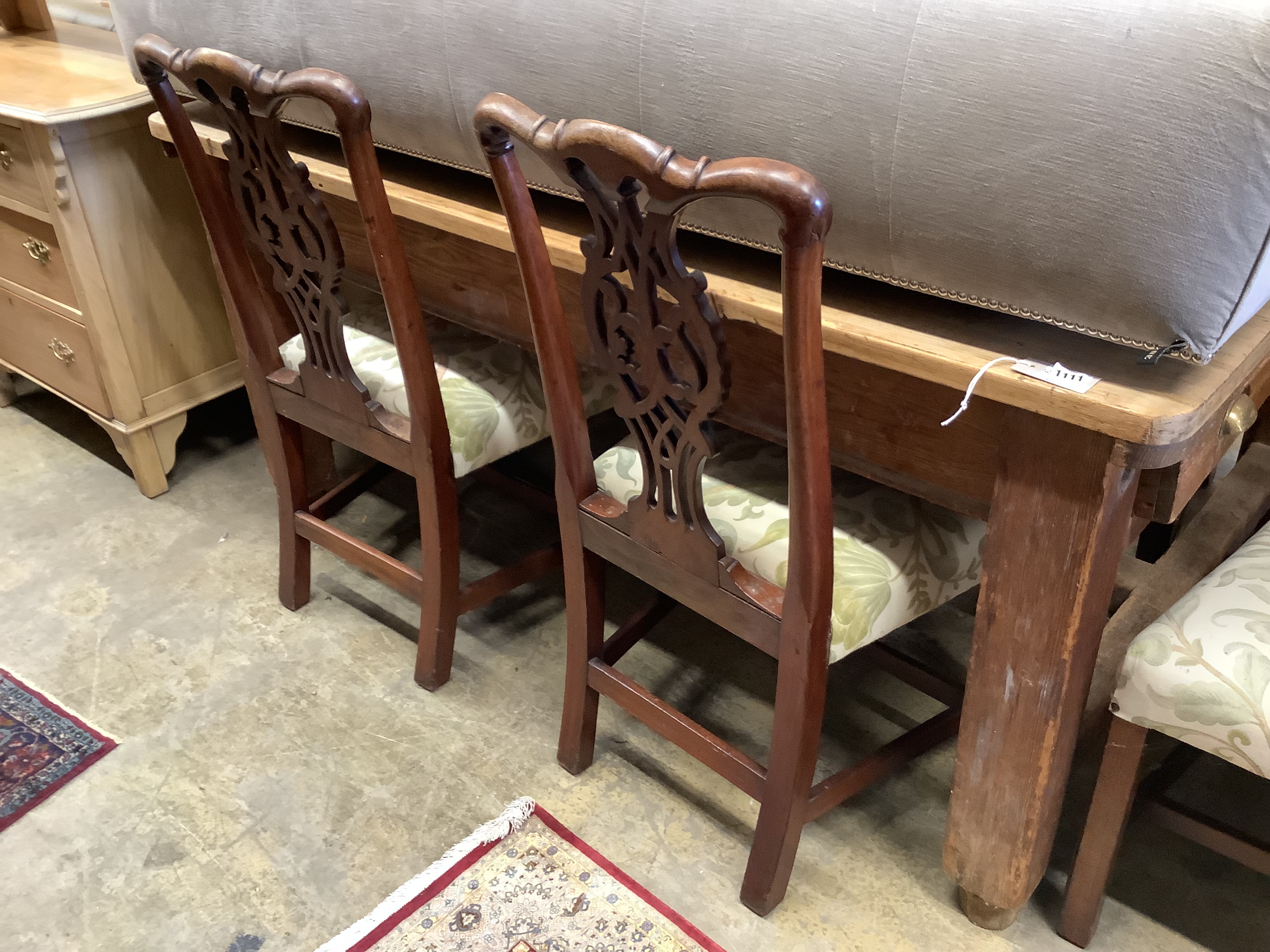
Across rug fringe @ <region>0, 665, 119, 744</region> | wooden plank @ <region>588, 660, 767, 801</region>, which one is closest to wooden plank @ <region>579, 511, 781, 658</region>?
wooden plank @ <region>588, 660, 767, 801</region>

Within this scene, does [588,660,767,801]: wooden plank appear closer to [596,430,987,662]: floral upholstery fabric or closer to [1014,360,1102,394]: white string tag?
[596,430,987,662]: floral upholstery fabric

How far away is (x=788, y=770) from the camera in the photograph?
3.64 ft

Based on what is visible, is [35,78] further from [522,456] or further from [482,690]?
[482,690]

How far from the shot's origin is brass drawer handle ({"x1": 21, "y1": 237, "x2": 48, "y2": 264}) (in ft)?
6.09

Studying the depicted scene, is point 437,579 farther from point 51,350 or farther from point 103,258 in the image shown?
point 51,350

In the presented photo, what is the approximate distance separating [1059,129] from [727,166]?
25 cm

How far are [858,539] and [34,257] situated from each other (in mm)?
1679

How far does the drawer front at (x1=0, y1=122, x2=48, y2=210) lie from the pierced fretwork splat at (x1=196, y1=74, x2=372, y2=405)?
2.22 ft

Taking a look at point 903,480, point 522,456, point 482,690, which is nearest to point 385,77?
point 903,480

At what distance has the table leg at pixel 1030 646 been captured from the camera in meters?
0.86

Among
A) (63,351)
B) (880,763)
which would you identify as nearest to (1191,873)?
(880,763)

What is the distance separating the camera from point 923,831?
4.33 feet

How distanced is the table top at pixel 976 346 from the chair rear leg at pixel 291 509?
594mm

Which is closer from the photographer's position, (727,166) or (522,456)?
(727,166)
